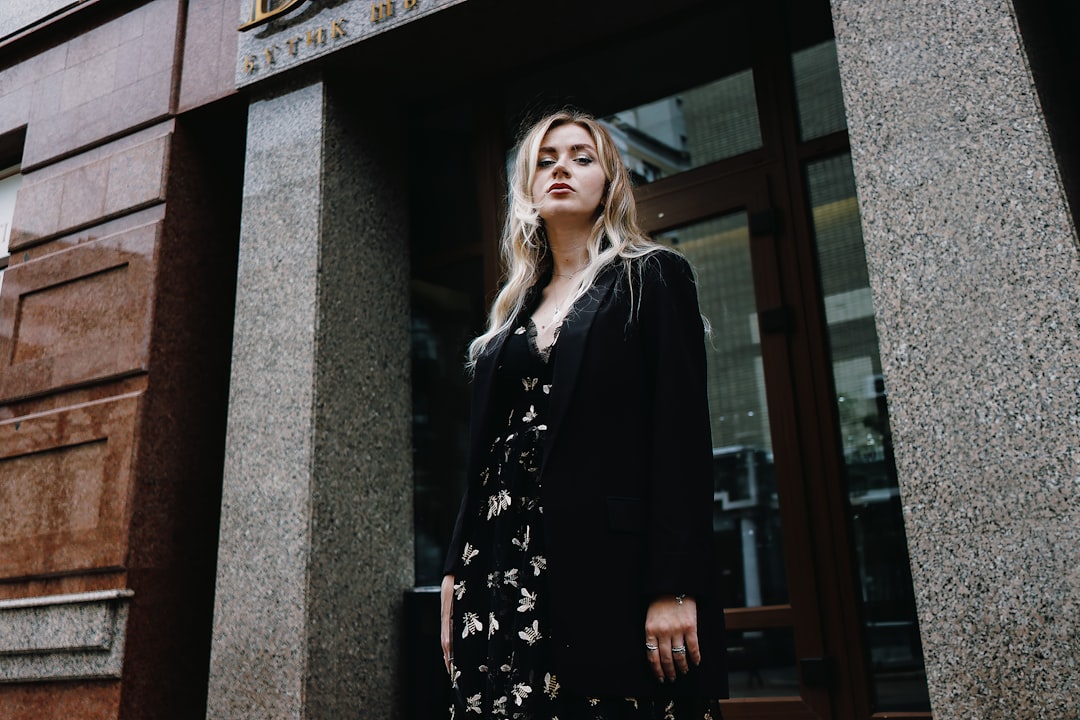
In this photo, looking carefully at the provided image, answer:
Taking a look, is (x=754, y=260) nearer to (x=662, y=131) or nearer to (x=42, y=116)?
(x=662, y=131)

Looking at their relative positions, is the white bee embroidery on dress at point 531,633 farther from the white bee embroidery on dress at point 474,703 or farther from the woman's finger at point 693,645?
the woman's finger at point 693,645

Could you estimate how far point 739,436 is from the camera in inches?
254

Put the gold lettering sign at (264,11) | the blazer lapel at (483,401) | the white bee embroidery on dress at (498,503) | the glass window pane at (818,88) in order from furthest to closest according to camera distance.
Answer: the gold lettering sign at (264,11) → the glass window pane at (818,88) → the blazer lapel at (483,401) → the white bee embroidery on dress at (498,503)

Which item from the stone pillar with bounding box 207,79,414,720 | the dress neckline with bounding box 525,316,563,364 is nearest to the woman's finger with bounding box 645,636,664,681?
the dress neckline with bounding box 525,316,563,364

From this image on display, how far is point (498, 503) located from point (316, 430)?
227 cm

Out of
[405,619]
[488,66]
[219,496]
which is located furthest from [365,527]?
[488,66]

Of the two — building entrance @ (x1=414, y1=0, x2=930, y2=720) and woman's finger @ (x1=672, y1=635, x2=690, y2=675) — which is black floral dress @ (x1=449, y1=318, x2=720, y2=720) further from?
building entrance @ (x1=414, y1=0, x2=930, y2=720)

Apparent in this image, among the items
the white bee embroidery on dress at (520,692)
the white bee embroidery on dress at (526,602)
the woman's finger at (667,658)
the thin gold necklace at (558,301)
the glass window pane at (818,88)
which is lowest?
the white bee embroidery on dress at (520,692)

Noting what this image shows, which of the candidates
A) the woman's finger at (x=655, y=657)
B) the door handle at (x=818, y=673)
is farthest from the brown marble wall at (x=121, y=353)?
the woman's finger at (x=655, y=657)

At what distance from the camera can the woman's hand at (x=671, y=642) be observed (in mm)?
2186

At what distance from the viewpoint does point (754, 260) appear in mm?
4445

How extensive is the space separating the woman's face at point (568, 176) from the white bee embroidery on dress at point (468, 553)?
1022 mm

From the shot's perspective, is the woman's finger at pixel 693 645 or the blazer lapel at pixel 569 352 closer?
the woman's finger at pixel 693 645

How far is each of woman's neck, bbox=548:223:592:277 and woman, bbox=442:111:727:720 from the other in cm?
3
